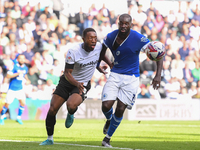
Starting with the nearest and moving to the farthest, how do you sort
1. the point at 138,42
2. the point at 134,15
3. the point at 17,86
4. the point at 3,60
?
the point at 138,42 → the point at 17,86 → the point at 3,60 → the point at 134,15

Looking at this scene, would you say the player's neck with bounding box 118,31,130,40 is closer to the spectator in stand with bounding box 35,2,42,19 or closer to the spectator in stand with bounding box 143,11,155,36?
the spectator in stand with bounding box 35,2,42,19

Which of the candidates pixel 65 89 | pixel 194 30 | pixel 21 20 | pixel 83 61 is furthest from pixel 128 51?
pixel 194 30

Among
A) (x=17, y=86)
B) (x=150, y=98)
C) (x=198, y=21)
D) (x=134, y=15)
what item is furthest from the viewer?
(x=198, y=21)

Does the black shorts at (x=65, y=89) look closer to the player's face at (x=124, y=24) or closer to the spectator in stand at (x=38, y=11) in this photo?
the player's face at (x=124, y=24)

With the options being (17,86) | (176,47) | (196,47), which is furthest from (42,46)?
(196,47)

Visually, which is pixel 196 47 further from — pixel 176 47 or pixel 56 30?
pixel 56 30

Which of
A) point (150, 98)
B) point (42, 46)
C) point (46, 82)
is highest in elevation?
point (42, 46)

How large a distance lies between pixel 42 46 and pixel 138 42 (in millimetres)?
12443

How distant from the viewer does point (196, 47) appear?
21.5 m

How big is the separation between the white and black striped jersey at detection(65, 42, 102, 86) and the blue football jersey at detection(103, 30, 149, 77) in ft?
1.03

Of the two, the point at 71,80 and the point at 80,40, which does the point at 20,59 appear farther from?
the point at 71,80

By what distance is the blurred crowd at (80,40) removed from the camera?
17.7 m

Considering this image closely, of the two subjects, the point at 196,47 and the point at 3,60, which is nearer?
the point at 3,60

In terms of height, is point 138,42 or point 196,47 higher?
point 138,42
